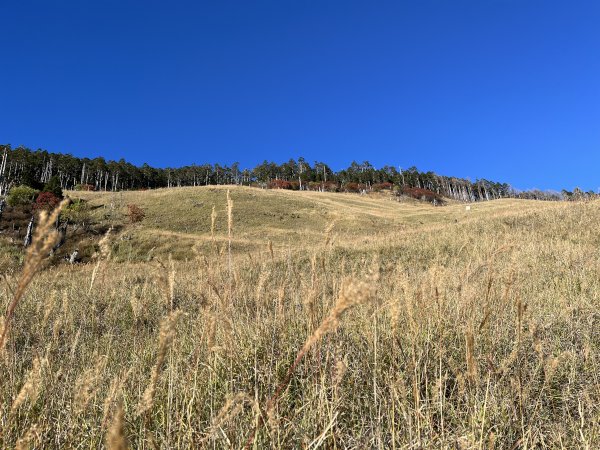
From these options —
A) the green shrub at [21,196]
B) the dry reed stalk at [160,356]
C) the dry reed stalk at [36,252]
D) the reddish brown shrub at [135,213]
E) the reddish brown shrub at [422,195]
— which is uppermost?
the reddish brown shrub at [422,195]

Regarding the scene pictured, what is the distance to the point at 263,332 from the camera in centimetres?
290

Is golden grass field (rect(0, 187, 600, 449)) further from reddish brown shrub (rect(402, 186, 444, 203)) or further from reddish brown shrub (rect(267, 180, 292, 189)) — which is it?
reddish brown shrub (rect(267, 180, 292, 189))

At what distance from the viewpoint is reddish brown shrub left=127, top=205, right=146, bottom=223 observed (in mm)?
31547

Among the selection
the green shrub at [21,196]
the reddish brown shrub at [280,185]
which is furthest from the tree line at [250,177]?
the green shrub at [21,196]

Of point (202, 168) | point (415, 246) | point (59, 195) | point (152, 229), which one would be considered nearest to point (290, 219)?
point (152, 229)

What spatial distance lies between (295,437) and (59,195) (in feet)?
133

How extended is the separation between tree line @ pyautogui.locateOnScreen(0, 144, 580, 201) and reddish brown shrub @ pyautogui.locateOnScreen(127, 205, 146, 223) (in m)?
45.9

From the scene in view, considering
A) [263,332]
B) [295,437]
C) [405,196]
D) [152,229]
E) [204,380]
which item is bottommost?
[295,437]

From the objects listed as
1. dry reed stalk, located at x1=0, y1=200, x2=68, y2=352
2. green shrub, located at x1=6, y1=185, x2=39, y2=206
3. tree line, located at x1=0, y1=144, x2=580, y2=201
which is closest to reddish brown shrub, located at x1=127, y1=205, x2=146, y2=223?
green shrub, located at x1=6, y1=185, x2=39, y2=206

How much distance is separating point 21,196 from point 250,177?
245 ft

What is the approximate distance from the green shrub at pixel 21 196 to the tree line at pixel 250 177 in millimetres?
41510

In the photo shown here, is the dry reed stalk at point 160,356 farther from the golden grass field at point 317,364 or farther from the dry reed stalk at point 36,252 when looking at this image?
the dry reed stalk at point 36,252

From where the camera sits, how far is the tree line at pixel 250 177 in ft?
261

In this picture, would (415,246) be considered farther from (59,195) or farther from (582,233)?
(59,195)
